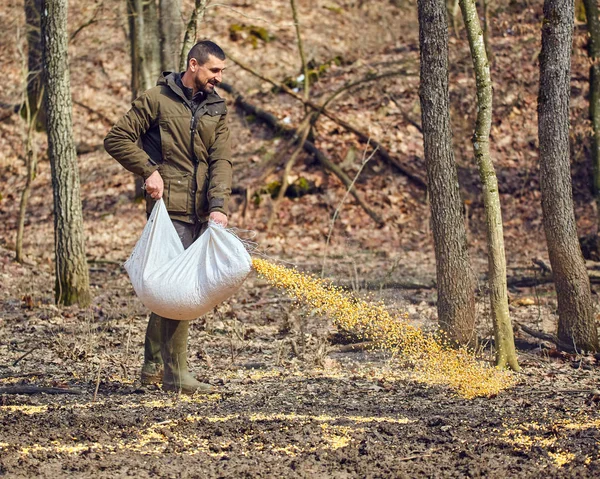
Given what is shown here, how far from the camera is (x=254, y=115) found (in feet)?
52.9

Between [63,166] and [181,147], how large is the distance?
12.5 ft

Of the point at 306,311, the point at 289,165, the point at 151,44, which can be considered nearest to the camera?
the point at 306,311

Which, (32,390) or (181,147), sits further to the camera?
(32,390)

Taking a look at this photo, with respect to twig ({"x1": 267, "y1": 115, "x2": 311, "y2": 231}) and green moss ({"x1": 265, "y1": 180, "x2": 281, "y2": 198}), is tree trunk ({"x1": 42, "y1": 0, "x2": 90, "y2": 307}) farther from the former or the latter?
green moss ({"x1": 265, "y1": 180, "x2": 281, "y2": 198})

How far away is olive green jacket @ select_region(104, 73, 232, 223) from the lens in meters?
5.44

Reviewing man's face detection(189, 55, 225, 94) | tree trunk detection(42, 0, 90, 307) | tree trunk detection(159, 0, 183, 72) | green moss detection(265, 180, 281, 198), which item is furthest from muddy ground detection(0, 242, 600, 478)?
green moss detection(265, 180, 281, 198)

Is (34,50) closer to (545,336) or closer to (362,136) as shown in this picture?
(362,136)

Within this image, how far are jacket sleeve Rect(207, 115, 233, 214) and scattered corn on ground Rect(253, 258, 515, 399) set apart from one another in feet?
1.60

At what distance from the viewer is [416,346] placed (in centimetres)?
629

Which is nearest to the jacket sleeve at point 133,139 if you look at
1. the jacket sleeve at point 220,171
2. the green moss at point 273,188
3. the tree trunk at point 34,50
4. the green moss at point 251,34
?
the jacket sleeve at point 220,171

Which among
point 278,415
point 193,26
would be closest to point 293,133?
point 193,26

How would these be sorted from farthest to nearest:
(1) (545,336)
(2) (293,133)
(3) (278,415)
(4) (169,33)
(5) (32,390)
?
(2) (293,133) → (4) (169,33) → (1) (545,336) → (5) (32,390) → (3) (278,415)

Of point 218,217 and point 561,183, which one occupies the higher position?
point 561,183

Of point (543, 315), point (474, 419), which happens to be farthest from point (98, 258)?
point (474, 419)
